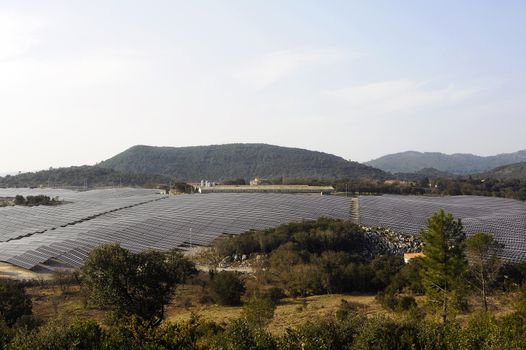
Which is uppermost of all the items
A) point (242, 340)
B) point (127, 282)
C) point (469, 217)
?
point (469, 217)

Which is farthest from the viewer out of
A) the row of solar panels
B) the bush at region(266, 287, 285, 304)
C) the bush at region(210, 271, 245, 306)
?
the row of solar panels

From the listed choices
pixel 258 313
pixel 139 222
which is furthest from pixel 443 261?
pixel 139 222

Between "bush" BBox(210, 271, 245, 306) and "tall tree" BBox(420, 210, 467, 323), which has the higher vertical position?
"tall tree" BBox(420, 210, 467, 323)

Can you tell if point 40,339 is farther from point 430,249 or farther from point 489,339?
point 430,249

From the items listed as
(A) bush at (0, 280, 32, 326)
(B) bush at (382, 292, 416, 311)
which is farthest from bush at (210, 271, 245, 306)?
(A) bush at (0, 280, 32, 326)

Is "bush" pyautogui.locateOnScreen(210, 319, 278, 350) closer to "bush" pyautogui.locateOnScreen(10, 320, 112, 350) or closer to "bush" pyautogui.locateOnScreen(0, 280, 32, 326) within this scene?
"bush" pyautogui.locateOnScreen(10, 320, 112, 350)

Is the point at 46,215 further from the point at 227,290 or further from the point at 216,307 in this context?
the point at 227,290
